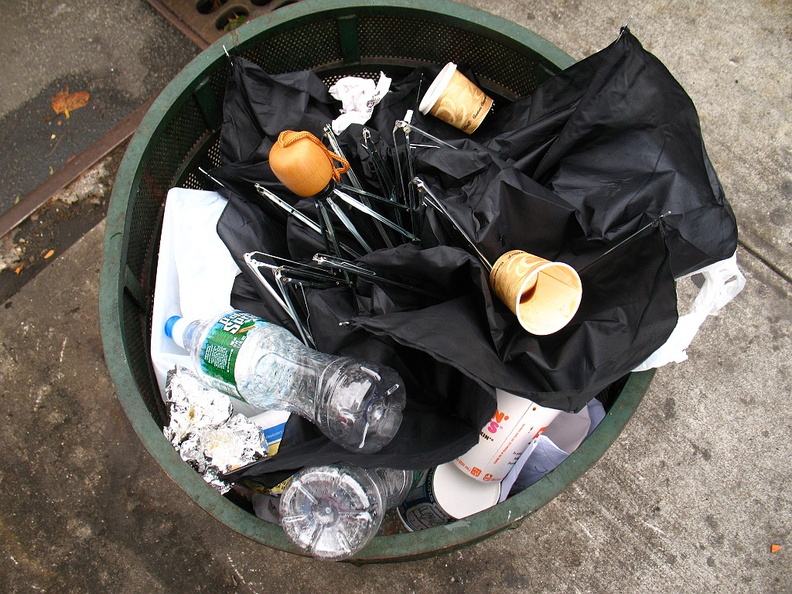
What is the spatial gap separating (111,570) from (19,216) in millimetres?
1218

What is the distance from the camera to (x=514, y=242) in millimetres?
1256

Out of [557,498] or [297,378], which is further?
[557,498]

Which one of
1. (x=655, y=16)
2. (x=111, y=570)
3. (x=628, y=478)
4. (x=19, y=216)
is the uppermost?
(x=655, y=16)

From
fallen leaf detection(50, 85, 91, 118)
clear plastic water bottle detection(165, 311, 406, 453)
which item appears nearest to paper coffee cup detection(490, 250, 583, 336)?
clear plastic water bottle detection(165, 311, 406, 453)

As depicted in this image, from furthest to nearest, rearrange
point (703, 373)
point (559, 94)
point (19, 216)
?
1. point (19, 216)
2. point (703, 373)
3. point (559, 94)

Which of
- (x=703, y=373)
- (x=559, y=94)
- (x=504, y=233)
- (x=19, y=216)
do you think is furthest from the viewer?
(x=19, y=216)

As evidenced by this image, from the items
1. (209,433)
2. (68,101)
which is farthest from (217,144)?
(68,101)

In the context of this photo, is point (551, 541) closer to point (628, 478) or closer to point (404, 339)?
point (628, 478)

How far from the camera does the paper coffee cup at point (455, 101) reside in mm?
1479

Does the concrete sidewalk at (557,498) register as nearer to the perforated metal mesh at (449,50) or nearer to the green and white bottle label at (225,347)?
the green and white bottle label at (225,347)

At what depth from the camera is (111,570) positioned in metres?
1.85

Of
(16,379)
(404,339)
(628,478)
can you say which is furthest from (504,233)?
(16,379)

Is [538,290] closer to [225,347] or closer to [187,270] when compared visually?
[225,347]

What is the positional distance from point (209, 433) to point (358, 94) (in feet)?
2.98
